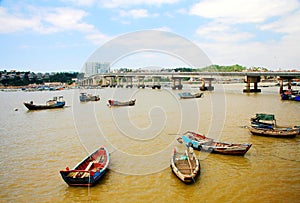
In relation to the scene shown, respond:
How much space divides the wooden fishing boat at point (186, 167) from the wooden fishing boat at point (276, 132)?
6.03 metres

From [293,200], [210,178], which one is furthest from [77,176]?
[293,200]

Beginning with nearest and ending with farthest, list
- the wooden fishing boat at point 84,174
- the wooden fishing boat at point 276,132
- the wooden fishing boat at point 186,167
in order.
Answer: the wooden fishing boat at point 84,174 → the wooden fishing boat at point 186,167 → the wooden fishing boat at point 276,132

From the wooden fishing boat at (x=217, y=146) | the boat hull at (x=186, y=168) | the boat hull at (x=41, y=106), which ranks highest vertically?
the boat hull at (x=41, y=106)

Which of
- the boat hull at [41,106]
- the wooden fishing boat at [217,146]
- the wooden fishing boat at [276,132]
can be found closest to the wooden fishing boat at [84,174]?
the wooden fishing boat at [217,146]

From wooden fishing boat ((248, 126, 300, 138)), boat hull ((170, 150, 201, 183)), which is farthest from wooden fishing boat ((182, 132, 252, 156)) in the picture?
wooden fishing boat ((248, 126, 300, 138))

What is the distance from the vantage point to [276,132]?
1498 centimetres

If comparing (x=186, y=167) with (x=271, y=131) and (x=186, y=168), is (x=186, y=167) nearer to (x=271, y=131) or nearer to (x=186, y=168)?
(x=186, y=168)

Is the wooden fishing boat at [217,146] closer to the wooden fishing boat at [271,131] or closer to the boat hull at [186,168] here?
the boat hull at [186,168]

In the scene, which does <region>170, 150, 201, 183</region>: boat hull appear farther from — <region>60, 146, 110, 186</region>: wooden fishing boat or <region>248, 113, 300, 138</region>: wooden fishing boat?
<region>248, 113, 300, 138</region>: wooden fishing boat

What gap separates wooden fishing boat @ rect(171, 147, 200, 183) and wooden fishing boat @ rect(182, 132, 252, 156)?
1226mm

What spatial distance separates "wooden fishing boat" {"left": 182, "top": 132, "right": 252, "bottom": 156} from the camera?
1189 centimetres

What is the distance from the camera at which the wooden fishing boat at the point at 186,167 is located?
9.20 meters

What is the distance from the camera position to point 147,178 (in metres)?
9.97

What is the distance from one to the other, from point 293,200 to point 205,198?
2720 millimetres
